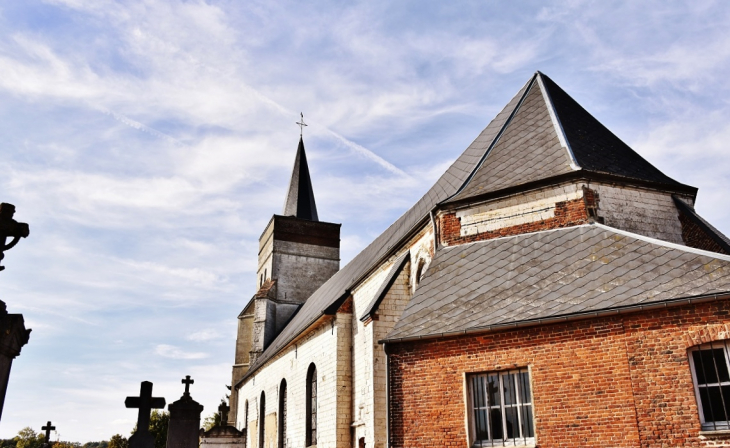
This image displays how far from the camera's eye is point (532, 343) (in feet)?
28.5

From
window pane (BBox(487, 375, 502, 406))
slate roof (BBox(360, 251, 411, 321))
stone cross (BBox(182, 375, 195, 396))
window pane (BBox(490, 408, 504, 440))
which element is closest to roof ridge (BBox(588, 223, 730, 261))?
window pane (BBox(487, 375, 502, 406))

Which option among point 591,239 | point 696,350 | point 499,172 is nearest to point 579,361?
point 696,350

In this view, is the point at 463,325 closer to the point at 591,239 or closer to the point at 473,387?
the point at 473,387

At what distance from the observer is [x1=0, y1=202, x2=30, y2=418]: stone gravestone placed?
16.6 feet

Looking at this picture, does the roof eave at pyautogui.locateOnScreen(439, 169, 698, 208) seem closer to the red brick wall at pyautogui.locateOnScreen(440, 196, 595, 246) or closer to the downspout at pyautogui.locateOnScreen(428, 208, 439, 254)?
the red brick wall at pyautogui.locateOnScreen(440, 196, 595, 246)

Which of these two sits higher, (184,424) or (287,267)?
(287,267)

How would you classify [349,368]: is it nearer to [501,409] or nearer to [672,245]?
[501,409]

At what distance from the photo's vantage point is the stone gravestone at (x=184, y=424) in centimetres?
1221

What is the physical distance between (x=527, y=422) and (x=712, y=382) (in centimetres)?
240

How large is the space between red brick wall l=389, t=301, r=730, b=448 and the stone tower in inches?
775

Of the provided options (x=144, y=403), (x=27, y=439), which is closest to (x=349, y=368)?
(x=144, y=403)

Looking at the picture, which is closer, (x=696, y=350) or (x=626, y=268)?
(x=696, y=350)

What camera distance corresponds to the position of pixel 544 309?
8727 mm

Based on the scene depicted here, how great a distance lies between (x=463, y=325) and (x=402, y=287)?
13.3 feet
